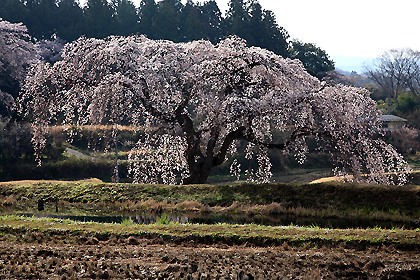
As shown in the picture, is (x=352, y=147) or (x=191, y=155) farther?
(x=191, y=155)

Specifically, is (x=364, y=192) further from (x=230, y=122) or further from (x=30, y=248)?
(x=30, y=248)

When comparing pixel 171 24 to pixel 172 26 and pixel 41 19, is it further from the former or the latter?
pixel 41 19

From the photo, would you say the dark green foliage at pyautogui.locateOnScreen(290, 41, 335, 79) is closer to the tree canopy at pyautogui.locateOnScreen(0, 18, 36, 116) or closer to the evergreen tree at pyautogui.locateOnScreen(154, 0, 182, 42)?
the evergreen tree at pyautogui.locateOnScreen(154, 0, 182, 42)

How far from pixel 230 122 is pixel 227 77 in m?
2.04

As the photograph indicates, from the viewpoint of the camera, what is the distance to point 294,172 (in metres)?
41.9

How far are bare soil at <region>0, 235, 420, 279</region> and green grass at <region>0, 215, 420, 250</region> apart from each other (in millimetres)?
371

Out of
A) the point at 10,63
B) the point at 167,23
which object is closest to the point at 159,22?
the point at 167,23

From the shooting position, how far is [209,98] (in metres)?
17.3

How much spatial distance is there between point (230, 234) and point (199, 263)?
2855mm

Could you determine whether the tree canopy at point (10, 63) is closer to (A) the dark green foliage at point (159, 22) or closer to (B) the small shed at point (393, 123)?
(A) the dark green foliage at point (159, 22)

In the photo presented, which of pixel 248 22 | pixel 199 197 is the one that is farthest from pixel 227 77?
pixel 248 22

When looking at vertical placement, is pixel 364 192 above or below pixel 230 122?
below

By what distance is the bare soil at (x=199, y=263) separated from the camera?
21.3 ft

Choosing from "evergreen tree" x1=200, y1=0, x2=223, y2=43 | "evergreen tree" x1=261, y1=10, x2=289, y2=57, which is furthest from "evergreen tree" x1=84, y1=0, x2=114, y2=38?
"evergreen tree" x1=261, y1=10, x2=289, y2=57
